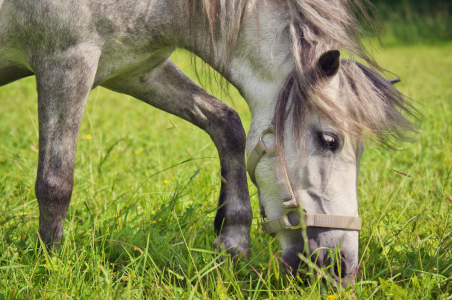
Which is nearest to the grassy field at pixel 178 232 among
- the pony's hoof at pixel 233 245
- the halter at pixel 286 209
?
the pony's hoof at pixel 233 245

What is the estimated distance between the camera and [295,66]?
1.54 metres

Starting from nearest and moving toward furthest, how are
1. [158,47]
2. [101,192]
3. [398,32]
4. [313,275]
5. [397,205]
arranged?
[313,275] < [158,47] < [397,205] < [101,192] < [398,32]

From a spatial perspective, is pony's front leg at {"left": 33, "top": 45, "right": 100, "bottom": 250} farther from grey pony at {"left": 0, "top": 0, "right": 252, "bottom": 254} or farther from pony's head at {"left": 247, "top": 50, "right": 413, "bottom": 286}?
pony's head at {"left": 247, "top": 50, "right": 413, "bottom": 286}

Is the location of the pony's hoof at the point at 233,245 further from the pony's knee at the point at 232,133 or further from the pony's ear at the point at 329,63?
the pony's ear at the point at 329,63

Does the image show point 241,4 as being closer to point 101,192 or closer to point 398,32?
point 101,192

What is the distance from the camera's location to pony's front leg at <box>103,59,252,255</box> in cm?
211

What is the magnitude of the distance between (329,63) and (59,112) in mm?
1180

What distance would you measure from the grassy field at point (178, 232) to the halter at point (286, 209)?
144 millimetres

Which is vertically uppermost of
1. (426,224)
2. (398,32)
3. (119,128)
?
(426,224)

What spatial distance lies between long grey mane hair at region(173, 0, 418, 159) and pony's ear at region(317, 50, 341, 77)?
0.02 m

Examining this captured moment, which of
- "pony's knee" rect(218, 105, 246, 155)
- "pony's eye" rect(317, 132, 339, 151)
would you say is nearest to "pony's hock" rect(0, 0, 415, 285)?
"pony's eye" rect(317, 132, 339, 151)

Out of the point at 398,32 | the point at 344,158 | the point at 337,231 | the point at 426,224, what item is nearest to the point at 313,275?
the point at 337,231

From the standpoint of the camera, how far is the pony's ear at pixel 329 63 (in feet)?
4.66

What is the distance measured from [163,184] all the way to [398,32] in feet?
50.7
